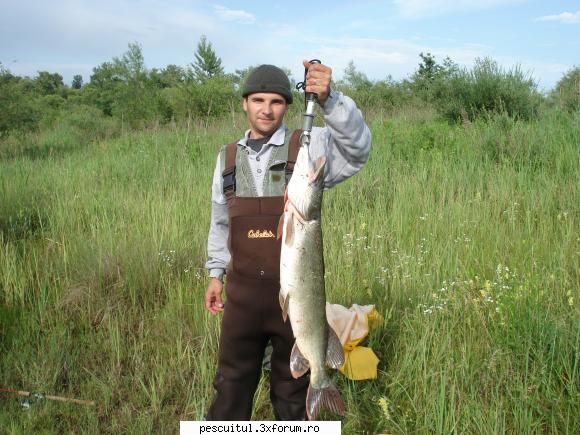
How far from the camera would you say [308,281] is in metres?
1.82

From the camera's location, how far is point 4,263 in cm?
402

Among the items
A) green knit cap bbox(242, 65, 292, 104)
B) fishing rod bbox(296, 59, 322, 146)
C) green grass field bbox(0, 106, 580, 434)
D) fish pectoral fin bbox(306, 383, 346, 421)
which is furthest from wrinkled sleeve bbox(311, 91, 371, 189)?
green grass field bbox(0, 106, 580, 434)

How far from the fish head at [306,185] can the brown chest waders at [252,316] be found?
50 cm

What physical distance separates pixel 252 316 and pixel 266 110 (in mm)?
960

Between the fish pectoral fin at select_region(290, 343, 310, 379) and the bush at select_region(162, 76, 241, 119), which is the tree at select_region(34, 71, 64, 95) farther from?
the fish pectoral fin at select_region(290, 343, 310, 379)

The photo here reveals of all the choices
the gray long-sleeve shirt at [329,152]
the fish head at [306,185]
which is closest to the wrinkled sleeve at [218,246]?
the gray long-sleeve shirt at [329,152]

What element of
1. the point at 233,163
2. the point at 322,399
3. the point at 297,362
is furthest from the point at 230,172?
the point at 322,399

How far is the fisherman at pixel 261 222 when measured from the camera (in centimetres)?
218

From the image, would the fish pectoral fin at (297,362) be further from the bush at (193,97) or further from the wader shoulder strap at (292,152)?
the bush at (193,97)

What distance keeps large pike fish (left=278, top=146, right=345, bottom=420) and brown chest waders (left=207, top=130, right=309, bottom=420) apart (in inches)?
11.7

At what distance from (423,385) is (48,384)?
2224 mm

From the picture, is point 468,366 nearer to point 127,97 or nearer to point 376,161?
point 376,161

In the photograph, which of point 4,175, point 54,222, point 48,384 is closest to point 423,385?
point 48,384

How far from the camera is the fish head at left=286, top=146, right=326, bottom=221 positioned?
5.35 feet
